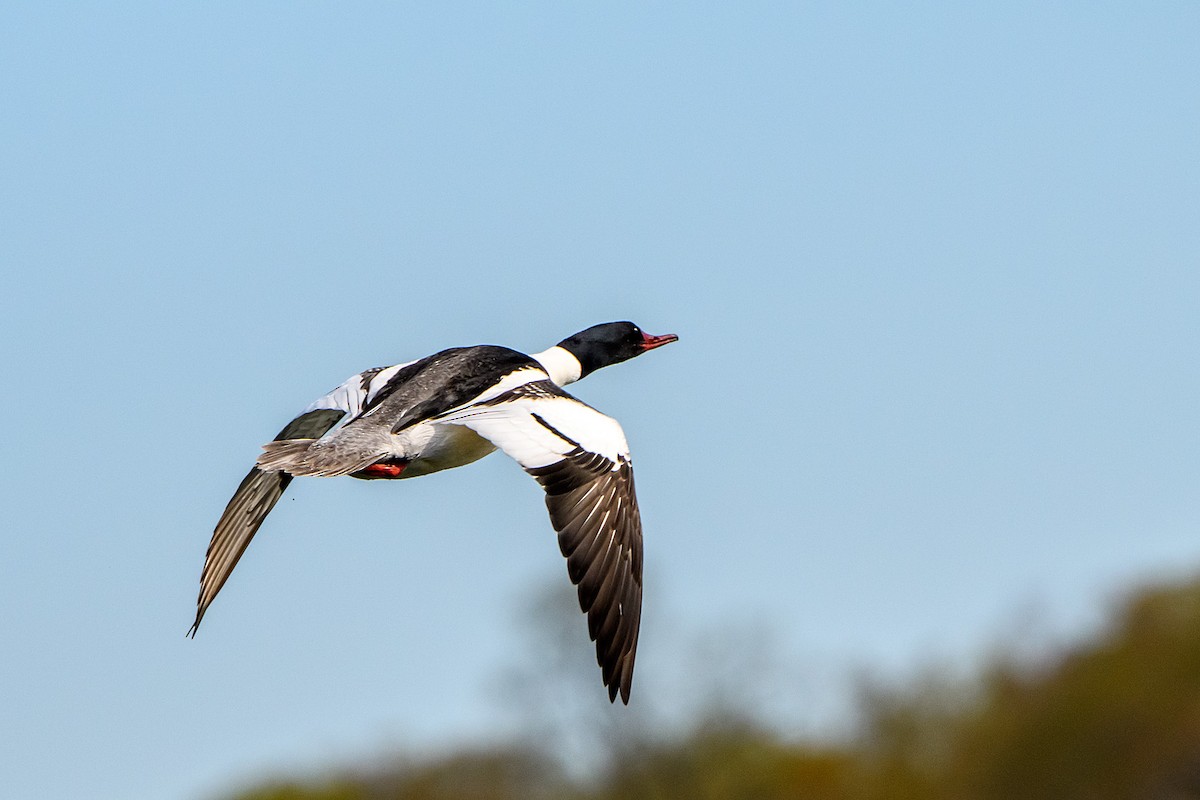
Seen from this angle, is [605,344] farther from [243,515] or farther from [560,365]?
[243,515]

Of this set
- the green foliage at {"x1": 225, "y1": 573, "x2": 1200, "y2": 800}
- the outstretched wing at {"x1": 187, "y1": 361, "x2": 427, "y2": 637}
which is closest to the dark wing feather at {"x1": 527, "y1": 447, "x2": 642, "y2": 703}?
the outstretched wing at {"x1": 187, "y1": 361, "x2": 427, "y2": 637}

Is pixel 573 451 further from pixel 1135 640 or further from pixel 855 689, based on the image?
pixel 1135 640

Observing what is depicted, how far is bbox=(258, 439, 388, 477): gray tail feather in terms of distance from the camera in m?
11.3

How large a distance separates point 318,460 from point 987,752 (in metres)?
45.5

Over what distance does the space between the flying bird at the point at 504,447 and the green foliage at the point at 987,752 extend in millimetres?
34395

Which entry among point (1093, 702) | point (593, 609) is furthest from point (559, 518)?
point (1093, 702)

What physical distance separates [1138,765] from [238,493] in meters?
43.2

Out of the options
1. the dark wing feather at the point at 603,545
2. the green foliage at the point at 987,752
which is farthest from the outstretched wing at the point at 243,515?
the green foliage at the point at 987,752

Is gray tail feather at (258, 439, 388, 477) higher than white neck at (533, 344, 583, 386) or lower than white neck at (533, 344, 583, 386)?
lower

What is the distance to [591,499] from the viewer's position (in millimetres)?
10328

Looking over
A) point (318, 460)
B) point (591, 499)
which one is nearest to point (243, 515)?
point (318, 460)

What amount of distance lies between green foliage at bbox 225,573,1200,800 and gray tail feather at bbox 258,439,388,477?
35522 mm

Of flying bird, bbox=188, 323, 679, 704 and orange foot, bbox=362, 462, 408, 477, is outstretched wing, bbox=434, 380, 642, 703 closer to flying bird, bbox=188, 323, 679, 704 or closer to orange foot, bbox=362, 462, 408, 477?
flying bird, bbox=188, 323, 679, 704

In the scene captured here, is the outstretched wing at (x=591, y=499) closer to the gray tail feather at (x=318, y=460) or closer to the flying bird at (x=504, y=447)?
the flying bird at (x=504, y=447)
